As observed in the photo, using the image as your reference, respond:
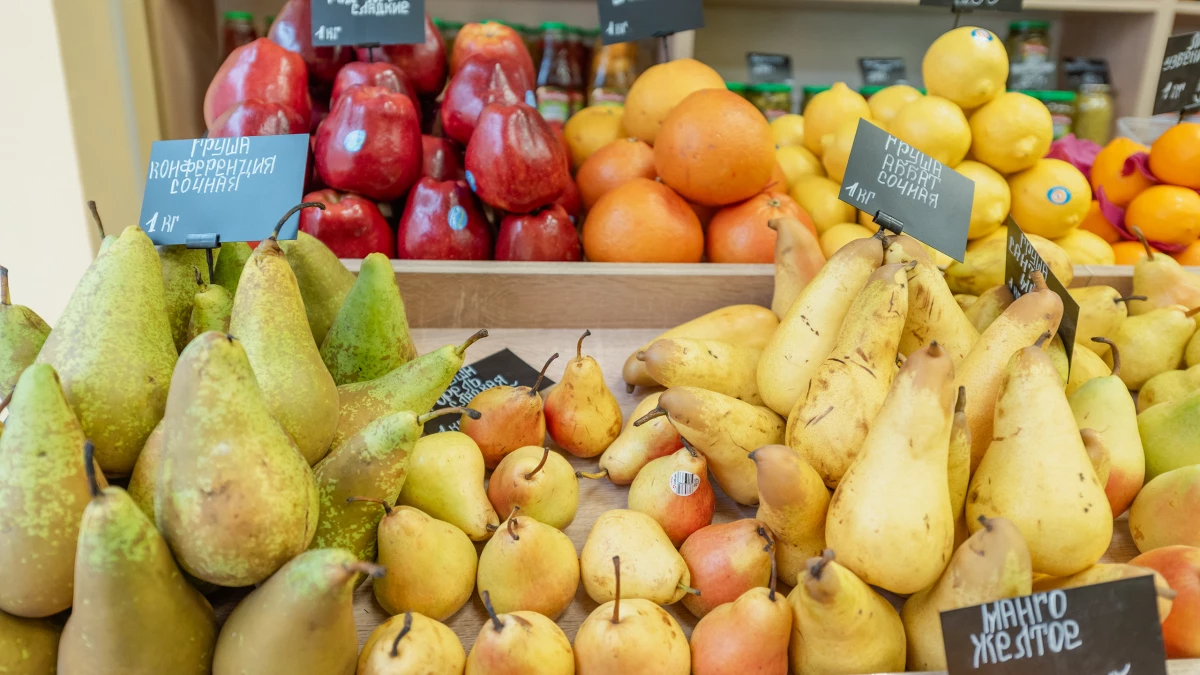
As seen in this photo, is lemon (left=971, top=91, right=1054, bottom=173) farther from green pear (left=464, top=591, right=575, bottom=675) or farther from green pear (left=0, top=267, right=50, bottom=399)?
green pear (left=0, top=267, right=50, bottom=399)

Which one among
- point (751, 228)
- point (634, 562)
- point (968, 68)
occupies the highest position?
point (968, 68)

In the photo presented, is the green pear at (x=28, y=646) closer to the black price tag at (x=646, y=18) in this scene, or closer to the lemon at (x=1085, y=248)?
the black price tag at (x=646, y=18)

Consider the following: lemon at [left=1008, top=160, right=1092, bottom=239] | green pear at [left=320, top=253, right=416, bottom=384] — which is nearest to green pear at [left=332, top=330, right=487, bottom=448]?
green pear at [left=320, top=253, right=416, bottom=384]

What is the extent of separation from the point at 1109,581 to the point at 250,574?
55 cm

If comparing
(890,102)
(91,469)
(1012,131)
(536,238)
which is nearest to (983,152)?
(1012,131)

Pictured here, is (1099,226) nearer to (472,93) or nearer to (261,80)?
(472,93)

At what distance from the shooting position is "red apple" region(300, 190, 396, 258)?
114 cm

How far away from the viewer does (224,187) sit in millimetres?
780

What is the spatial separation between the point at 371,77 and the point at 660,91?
0.50 metres

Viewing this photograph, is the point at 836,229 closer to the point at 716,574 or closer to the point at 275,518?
the point at 716,574

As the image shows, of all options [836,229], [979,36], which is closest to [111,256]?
[836,229]

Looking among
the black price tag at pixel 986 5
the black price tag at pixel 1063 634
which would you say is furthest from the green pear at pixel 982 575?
the black price tag at pixel 986 5

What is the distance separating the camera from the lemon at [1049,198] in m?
1.29

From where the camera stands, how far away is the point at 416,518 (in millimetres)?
628
